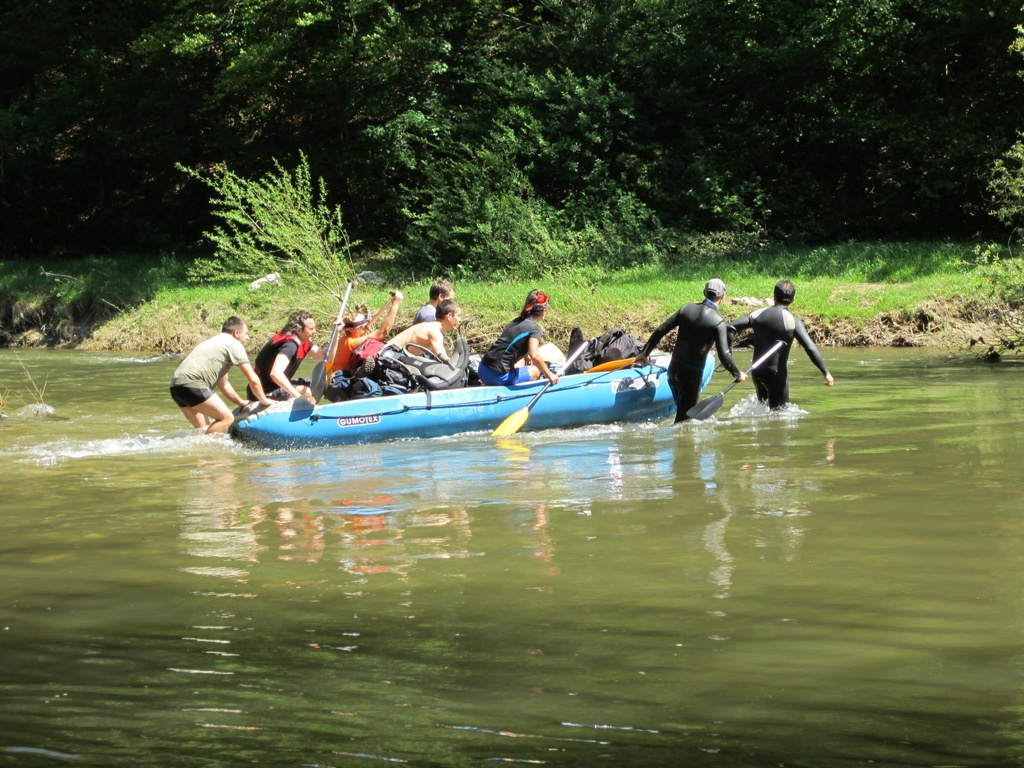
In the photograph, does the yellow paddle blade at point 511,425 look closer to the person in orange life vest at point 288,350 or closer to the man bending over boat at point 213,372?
the person in orange life vest at point 288,350

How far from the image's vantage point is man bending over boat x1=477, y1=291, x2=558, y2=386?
455 inches

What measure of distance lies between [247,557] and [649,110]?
71.6 ft

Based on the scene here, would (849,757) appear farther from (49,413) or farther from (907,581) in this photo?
(49,413)

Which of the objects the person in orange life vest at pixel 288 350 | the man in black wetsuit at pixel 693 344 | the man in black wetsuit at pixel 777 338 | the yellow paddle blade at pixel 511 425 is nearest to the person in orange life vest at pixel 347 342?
the person in orange life vest at pixel 288 350

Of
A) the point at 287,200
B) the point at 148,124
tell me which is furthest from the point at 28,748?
the point at 148,124

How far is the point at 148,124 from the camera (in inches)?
1181

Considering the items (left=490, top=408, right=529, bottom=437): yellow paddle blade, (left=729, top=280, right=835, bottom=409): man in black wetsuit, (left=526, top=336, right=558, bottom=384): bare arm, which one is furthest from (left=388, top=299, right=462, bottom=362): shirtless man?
(left=729, top=280, right=835, bottom=409): man in black wetsuit

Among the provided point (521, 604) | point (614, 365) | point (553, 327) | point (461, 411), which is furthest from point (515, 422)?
point (553, 327)

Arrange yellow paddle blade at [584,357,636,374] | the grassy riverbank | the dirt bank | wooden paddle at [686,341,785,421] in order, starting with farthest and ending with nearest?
the grassy riverbank → the dirt bank → yellow paddle blade at [584,357,636,374] → wooden paddle at [686,341,785,421]

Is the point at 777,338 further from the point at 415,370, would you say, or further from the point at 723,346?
the point at 415,370

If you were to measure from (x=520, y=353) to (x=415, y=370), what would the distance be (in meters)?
0.99

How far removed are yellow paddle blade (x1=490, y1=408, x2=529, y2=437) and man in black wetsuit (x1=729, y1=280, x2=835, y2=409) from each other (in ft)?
6.69

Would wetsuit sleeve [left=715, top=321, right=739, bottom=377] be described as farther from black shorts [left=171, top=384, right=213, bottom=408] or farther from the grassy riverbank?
the grassy riverbank

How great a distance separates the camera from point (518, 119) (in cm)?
2686
